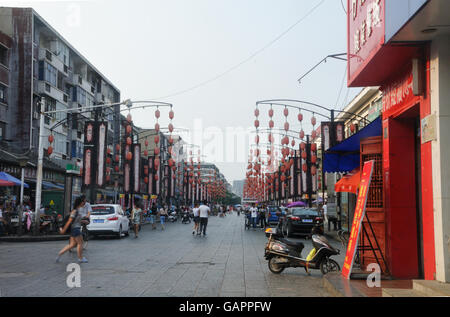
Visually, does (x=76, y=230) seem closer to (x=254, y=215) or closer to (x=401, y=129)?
(x=401, y=129)

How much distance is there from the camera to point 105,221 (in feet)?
75.8

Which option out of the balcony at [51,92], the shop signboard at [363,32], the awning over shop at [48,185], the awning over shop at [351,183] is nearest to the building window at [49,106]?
the balcony at [51,92]

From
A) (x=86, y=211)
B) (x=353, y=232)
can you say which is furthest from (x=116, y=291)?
(x=86, y=211)

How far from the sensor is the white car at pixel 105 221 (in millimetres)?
22969

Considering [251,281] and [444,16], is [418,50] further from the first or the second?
[251,281]

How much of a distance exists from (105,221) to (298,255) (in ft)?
45.0

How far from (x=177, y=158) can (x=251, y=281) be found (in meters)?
105

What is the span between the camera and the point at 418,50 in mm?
8688

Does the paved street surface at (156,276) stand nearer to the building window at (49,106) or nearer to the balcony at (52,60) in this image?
the building window at (49,106)

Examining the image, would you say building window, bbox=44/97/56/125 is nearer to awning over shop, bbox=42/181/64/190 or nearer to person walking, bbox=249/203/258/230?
awning over shop, bbox=42/181/64/190

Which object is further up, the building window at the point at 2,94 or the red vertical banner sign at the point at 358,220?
the building window at the point at 2,94

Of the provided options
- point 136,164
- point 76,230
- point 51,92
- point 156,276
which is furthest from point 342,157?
point 51,92

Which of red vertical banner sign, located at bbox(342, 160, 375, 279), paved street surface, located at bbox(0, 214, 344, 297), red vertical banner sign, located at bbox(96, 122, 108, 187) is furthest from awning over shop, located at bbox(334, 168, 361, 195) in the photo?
red vertical banner sign, located at bbox(96, 122, 108, 187)

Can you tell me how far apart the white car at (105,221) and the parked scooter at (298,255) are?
42.4ft
